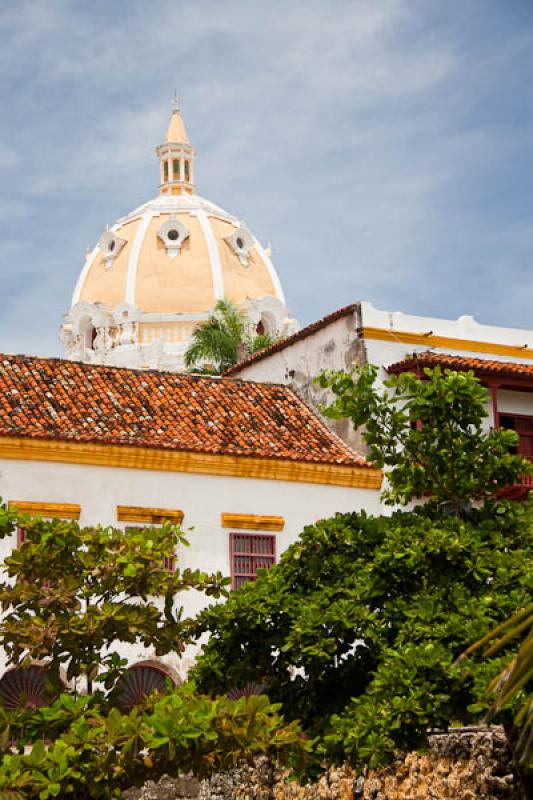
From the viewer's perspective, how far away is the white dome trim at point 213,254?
5069cm

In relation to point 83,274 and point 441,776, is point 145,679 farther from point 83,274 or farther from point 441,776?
point 83,274

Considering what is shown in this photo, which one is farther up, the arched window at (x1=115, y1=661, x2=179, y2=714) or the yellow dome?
the yellow dome

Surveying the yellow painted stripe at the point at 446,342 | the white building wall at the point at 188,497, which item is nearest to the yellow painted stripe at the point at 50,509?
the white building wall at the point at 188,497

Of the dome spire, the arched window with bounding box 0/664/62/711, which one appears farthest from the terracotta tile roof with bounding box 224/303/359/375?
the dome spire

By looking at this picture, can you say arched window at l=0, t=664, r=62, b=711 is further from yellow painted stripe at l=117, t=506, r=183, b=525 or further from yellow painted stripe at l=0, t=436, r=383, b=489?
yellow painted stripe at l=0, t=436, r=383, b=489

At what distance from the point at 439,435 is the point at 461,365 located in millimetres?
10957

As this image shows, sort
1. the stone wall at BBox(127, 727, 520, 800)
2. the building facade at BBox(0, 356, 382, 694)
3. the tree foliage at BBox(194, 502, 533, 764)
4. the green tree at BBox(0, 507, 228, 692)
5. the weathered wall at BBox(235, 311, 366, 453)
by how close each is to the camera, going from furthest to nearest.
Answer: the weathered wall at BBox(235, 311, 366, 453), the building facade at BBox(0, 356, 382, 694), the green tree at BBox(0, 507, 228, 692), the stone wall at BBox(127, 727, 520, 800), the tree foliage at BBox(194, 502, 533, 764)

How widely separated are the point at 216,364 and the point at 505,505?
23.2 m

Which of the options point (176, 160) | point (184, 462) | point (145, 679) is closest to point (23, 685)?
point (145, 679)

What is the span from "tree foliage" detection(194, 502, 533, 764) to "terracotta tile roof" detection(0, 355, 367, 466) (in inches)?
329

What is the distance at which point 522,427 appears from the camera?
24766mm

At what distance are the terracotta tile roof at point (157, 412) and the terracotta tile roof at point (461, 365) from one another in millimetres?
1779

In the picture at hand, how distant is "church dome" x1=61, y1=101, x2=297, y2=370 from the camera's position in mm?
49625

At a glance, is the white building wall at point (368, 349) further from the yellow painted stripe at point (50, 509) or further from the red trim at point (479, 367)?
the yellow painted stripe at point (50, 509)
